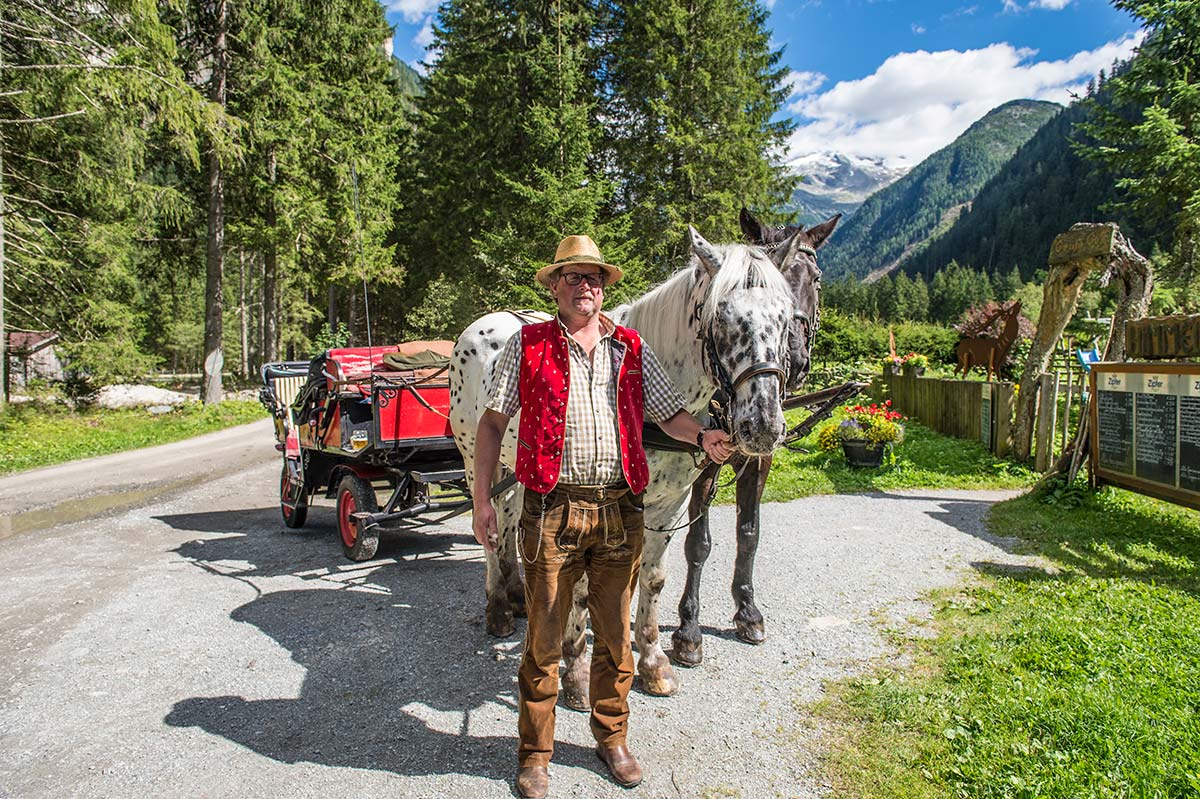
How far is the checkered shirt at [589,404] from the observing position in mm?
2711

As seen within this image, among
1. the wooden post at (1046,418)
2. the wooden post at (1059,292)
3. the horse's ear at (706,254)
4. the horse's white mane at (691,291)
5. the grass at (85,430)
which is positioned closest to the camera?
the horse's white mane at (691,291)

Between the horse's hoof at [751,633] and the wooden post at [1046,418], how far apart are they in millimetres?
6659

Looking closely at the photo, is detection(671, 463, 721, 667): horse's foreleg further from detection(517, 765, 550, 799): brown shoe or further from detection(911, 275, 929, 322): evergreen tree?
detection(911, 275, 929, 322): evergreen tree

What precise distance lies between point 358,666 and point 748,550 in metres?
2.60

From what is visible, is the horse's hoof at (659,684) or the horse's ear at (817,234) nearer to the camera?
the horse's hoof at (659,684)

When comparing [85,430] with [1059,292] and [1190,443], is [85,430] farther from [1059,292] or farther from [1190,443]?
[1190,443]

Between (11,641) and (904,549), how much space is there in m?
7.04

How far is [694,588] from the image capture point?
4133 millimetres

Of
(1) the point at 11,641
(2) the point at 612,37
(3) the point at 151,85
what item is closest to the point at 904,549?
(1) the point at 11,641

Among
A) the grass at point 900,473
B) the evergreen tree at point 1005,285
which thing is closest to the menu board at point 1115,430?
the grass at point 900,473

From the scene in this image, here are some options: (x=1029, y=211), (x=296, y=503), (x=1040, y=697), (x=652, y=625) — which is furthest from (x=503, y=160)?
(x=1029, y=211)

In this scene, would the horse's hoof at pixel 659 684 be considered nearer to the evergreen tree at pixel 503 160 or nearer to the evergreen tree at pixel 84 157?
the evergreen tree at pixel 84 157

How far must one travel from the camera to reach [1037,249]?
361ft

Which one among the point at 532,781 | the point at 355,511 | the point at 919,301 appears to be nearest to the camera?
the point at 532,781
